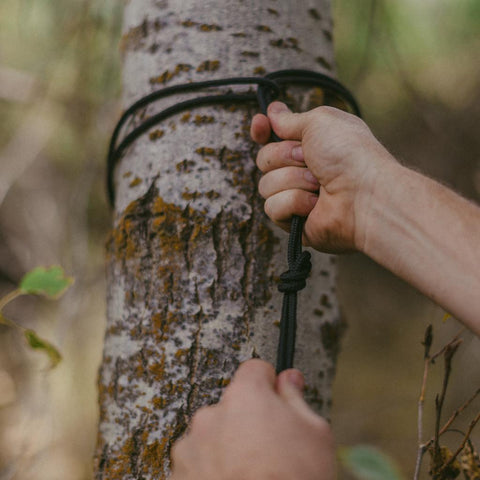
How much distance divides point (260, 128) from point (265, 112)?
0.10 ft

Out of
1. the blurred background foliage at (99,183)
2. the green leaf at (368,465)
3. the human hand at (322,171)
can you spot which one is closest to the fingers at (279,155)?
the human hand at (322,171)

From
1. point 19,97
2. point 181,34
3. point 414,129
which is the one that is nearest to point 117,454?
point 181,34

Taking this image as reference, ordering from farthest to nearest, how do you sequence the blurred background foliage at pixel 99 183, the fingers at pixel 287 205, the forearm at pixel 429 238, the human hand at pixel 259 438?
the blurred background foliage at pixel 99 183
the fingers at pixel 287 205
the forearm at pixel 429 238
the human hand at pixel 259 438

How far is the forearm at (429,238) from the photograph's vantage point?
58cm

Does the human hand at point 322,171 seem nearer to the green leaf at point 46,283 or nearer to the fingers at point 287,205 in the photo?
the fingers at point 287,205

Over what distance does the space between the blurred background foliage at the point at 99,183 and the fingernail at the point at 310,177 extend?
1.49 metres

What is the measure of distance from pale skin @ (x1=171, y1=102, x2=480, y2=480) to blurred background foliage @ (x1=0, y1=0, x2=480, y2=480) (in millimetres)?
1498

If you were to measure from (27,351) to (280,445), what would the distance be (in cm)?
265

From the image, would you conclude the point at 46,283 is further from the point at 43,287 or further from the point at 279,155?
the point at 279,155

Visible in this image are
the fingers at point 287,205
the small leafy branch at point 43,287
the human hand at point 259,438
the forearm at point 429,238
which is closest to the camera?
the human hand at point 259,438

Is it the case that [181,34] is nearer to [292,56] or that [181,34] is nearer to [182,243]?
[292,56]

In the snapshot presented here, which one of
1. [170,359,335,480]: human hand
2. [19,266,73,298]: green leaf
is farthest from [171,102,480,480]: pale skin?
[19,266,73,298]: green leaf

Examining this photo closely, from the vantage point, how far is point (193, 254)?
27.9 inches

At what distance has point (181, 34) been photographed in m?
0.79
